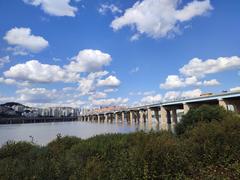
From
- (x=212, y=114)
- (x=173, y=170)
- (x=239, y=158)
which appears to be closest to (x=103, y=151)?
(x=173, y=170)

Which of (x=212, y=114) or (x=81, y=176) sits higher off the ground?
(x=212, y=114)

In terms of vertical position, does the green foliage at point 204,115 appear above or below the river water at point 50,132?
above

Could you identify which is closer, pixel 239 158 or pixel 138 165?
pixel 138 165

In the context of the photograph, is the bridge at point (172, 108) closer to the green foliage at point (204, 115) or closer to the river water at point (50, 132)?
the green foliage at point (204, 115)

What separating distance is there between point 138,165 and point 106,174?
3.78ft

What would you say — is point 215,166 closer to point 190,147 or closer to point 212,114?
point 190,147

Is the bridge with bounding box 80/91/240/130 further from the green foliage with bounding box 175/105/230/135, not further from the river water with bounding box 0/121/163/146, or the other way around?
the river water with bounding box 0/121/163/146

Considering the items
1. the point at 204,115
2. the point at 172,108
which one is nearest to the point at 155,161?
the point at 204,115

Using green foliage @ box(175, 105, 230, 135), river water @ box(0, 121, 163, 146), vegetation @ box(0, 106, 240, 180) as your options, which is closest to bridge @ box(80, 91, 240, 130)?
green foliage @ box(175, 105, 230, 135)

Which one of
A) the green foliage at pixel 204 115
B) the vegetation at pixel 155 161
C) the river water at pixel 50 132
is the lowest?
the river water at pixel 50 132

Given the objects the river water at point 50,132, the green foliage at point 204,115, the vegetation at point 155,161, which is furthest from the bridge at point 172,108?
the vegetation at point 155,161

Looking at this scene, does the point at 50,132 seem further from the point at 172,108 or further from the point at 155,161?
the point at 155,161

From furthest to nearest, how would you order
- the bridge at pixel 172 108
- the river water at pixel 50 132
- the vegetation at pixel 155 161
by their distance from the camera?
1. the bridge at pixel 172 108
2. the river water at pixel 50 132
3. the vegetation at pixel 155 161

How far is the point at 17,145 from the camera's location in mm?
17656
